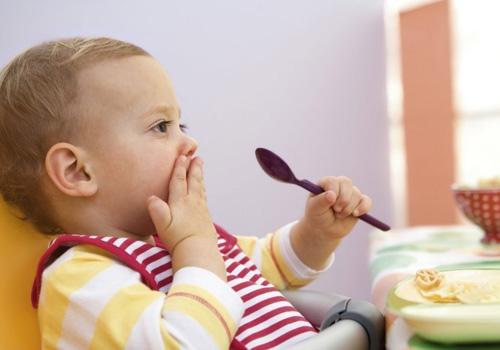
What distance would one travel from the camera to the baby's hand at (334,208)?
2.56 ft

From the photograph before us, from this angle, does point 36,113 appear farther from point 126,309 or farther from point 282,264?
point 282,264

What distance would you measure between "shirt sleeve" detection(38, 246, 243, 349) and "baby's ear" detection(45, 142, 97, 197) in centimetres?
9

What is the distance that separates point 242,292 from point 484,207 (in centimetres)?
42

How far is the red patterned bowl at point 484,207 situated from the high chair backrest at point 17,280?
2.02 feet

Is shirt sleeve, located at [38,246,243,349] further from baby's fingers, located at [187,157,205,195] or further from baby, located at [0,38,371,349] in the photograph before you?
baby's fingers, located at [187,157,205,195]

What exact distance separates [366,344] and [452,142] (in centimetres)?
A: 152

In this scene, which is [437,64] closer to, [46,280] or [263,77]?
[263,77]

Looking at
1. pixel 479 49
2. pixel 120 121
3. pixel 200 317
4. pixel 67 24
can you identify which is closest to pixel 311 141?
pixel 479 49

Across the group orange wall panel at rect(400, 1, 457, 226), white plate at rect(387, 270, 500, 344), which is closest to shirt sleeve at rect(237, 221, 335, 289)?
white plate at rect(387, 270, 500, 344)

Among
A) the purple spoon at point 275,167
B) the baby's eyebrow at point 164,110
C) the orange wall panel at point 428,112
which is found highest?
the baby's eyebrow at point 164,110

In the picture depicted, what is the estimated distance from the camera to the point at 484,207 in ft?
2.94

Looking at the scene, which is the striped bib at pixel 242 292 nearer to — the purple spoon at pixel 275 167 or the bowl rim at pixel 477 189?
the purple spoon at pixel 275 167

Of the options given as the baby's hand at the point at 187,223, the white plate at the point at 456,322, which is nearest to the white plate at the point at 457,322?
the white plate at the point at 456,322

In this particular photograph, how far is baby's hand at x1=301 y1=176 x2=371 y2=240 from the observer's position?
2.56 feet
